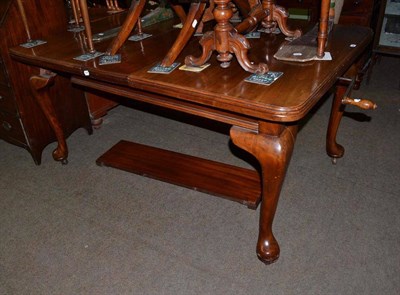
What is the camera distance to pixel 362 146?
2174 millimetres

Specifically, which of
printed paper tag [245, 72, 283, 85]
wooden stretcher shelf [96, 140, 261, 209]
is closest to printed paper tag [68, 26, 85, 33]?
wooden stretcher shelf [96, 140, 261, 209]

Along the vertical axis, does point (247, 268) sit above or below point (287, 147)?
below

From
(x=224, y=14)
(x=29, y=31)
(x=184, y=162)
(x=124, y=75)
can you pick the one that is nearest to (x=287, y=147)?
(x=224, y=14)

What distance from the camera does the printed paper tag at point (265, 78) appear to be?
119cm

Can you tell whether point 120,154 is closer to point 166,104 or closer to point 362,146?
point 166,104

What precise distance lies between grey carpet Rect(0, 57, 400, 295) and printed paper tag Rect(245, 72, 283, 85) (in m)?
0.72

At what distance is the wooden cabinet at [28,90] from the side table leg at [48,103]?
117 mm

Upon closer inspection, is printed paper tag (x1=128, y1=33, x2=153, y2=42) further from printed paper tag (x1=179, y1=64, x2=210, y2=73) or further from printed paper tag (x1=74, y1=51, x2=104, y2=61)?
printed paper tag (x1=179, y1=64, x2=210, y2=73)

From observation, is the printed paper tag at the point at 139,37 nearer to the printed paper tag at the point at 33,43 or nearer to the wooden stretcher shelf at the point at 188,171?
the printed paper tag at the point at 33,43

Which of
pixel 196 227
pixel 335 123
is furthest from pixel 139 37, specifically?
pixel 335 123

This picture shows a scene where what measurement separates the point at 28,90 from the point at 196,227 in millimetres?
1119

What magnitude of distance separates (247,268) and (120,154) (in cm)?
104

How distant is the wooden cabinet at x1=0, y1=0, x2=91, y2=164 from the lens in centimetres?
179

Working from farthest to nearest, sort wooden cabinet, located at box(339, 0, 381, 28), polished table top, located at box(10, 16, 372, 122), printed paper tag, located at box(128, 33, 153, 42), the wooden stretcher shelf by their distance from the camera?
wooden cabinet, located at box(339, 0, 381, 28) < the wooden stretcher shelf < printed paper tag, located at box(128, 33, 153, 42) < polished table top, located at box(10, 16, 372, 122)
